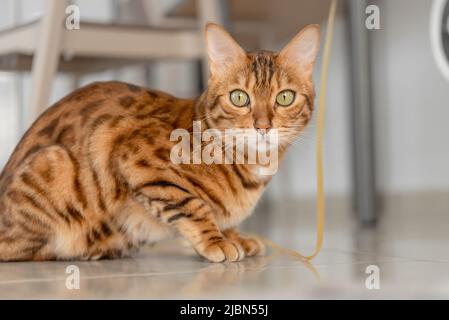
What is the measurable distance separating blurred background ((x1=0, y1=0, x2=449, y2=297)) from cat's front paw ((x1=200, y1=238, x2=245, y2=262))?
10.7 inches

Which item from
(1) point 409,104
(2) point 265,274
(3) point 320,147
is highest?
(1) point 409,104

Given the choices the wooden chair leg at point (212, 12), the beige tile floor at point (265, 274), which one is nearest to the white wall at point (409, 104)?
the beige tile floor at point (265, 274)

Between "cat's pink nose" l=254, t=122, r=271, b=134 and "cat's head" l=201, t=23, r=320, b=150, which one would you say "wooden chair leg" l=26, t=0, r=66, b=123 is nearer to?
"cat's head" l=201, t=23, r=320, b=150

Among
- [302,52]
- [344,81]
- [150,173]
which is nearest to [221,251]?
[150,173]

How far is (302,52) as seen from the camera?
4.09 feet

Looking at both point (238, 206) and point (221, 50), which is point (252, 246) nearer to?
point (238, 206)

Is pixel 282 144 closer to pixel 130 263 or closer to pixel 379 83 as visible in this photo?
pixel 130 263

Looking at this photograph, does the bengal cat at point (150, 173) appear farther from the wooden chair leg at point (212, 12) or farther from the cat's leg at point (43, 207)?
the wooden chair leg at point (212, 12)

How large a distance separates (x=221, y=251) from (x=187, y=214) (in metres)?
0.09

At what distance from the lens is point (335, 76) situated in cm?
259

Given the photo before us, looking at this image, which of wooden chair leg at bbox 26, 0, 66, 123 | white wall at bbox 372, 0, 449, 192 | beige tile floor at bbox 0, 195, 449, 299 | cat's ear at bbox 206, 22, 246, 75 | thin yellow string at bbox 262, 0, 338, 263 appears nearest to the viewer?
beige tile floor at bbox 0, 195, 449, 299

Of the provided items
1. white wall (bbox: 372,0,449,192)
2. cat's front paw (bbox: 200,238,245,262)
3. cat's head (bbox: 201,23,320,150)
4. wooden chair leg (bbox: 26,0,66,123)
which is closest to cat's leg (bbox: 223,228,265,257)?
cat's front paw (bbox: 200,238,245,262)

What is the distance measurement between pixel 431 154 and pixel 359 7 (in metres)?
0.53

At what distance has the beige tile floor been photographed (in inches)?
35.1
